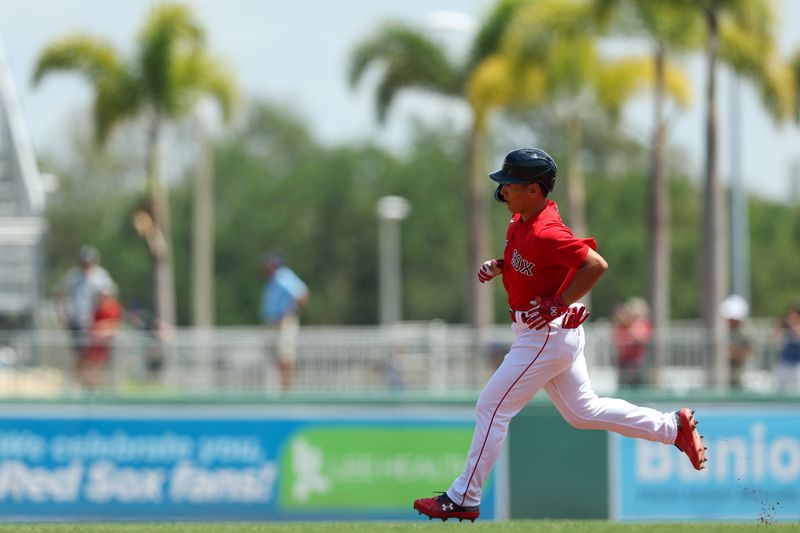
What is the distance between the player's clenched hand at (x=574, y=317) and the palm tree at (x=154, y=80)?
2130 centimetres

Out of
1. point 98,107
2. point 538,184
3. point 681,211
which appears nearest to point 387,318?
point 98,107

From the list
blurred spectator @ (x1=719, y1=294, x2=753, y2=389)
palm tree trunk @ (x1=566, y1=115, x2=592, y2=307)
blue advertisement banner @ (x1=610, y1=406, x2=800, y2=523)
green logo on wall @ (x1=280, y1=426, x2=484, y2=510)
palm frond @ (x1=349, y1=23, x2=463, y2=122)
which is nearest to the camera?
blue advertisement banner @ (x1=610, y1=406, x2=800, y2=523)

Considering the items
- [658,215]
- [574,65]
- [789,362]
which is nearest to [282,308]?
[789,362]

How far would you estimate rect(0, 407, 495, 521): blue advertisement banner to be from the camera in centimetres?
1359

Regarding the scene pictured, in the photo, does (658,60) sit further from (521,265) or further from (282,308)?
(521,265)

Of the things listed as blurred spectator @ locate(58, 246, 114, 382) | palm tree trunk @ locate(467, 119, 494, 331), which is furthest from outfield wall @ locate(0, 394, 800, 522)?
palm tree trunk @ locate(467, 119, 494, 331)

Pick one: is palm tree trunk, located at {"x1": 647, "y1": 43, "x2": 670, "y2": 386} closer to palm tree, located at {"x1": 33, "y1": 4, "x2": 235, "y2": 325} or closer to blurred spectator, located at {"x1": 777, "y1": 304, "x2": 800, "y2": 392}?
blurred spectator, located at {"x1": 777, "y1": 304, "x2": 800, "y2": 392}

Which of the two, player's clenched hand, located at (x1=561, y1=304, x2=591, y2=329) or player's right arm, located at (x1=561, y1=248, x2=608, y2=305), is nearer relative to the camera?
player's right arm, located at (x1=561, y1=248, x2=608, y2=305)

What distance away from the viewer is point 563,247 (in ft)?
24.7

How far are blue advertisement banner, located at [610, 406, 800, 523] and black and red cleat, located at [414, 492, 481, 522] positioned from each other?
17.7 ft

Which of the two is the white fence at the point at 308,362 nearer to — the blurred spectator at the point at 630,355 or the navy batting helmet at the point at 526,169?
the blurred spectator at the point at 630,355

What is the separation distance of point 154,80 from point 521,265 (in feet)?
72.0

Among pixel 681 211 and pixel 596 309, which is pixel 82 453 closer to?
pixel 596 309

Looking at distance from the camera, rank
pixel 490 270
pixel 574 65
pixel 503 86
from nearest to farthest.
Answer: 1. pixel 490 270
2. pixel 574 65
3. pixel 503 86
